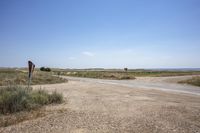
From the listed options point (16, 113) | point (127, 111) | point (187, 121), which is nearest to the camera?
point (187, 121)

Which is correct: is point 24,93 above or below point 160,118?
above

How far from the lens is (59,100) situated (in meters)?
12.5

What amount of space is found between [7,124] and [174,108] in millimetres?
7328

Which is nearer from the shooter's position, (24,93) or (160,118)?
(160,118)

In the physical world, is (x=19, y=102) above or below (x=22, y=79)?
below

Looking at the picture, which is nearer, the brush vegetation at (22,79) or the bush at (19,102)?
the bush at (19,102)

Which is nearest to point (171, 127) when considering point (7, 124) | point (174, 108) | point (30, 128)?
point (174, 108)

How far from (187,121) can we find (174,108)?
2.59 m

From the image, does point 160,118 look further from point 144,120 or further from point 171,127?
point 171,127

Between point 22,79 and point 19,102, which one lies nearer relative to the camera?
point 19,102

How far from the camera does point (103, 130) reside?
703 centimetres

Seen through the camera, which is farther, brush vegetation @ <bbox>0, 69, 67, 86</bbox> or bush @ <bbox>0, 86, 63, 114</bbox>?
brush vegetation @ <bbox>0, 69, 67, 86</bbox>

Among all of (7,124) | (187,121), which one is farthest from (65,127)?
(187,121)

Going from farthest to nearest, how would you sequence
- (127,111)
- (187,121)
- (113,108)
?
(113,108) < (127,111) < (187,121)
